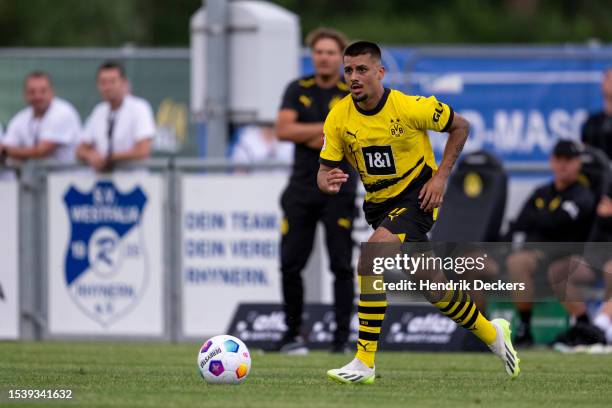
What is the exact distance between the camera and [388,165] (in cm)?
1020

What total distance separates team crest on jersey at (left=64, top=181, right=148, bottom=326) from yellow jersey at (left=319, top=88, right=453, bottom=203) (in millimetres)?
5316

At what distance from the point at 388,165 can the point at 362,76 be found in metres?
0.64

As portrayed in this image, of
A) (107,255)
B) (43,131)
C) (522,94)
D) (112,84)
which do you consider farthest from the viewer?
(522,94)

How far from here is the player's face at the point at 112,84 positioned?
611 inches

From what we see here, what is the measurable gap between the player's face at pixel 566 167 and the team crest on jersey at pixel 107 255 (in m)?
4.14

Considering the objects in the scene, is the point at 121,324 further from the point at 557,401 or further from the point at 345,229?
the point at 557,401

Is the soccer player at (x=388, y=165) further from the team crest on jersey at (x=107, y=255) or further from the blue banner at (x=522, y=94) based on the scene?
the blue banner at (x=522, y=94)

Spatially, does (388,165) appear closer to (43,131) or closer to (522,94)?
(43,131)

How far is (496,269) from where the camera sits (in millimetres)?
13602

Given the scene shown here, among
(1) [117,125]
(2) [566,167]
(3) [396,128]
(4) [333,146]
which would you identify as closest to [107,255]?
(1) [117,125]

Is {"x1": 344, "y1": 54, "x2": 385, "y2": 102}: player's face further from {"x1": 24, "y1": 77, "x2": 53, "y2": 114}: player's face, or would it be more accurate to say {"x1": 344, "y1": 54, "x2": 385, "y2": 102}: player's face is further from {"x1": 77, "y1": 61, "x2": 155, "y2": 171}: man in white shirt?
{"x1": 24, "y1": 77, "x2": 53, "y2": 114}: player's face

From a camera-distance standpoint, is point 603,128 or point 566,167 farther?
point 603,128

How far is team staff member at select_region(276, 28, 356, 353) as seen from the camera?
42.3ft

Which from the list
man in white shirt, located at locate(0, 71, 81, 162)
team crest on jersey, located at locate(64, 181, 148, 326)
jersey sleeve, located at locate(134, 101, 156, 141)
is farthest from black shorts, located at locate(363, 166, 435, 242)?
man in white shirt, located at locate(0, 71, 81, 162)
